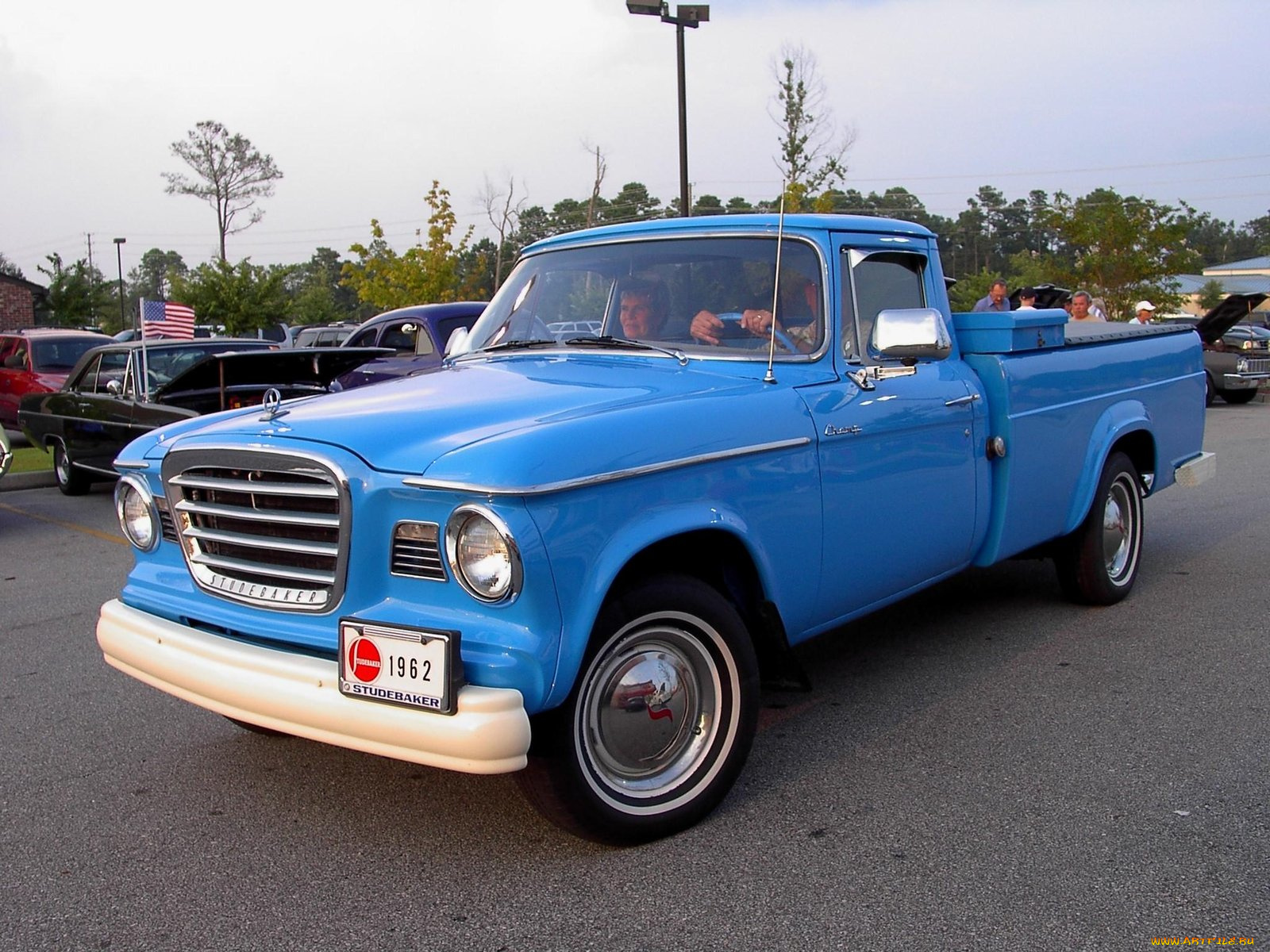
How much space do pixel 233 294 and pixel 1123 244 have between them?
81.4ft

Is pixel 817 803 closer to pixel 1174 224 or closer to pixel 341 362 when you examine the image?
pixel 341 362

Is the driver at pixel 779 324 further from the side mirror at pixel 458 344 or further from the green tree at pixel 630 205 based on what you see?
the green tree at pixel 630 205

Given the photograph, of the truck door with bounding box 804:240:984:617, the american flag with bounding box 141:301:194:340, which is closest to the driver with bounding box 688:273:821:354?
the truck door with bounding box 804:240:984:617

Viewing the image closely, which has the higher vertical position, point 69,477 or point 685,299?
point 685,299

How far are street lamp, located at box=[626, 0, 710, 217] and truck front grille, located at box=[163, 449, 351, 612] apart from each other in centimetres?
1399

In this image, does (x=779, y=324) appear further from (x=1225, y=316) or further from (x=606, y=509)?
(x=1225, y=316)

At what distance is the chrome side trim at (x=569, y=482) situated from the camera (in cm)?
283

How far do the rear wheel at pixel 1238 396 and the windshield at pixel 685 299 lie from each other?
753 inches

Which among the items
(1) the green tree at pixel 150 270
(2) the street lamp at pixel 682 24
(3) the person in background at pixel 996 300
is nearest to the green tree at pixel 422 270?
(2) the street lamp at pixel 682 24

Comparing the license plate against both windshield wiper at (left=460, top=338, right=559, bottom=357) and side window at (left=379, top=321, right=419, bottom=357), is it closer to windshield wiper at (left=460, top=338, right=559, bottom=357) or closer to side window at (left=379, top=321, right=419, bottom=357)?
windshield wiper at (left=460, top=338, right=559, bottom=357)

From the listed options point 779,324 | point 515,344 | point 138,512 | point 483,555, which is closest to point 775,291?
point 779,324

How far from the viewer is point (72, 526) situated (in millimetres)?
9523

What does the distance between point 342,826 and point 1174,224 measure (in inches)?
1083

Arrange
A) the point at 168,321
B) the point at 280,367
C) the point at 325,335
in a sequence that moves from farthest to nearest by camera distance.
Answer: the point at 325,335, the point at 168,321, the point at 280,367
